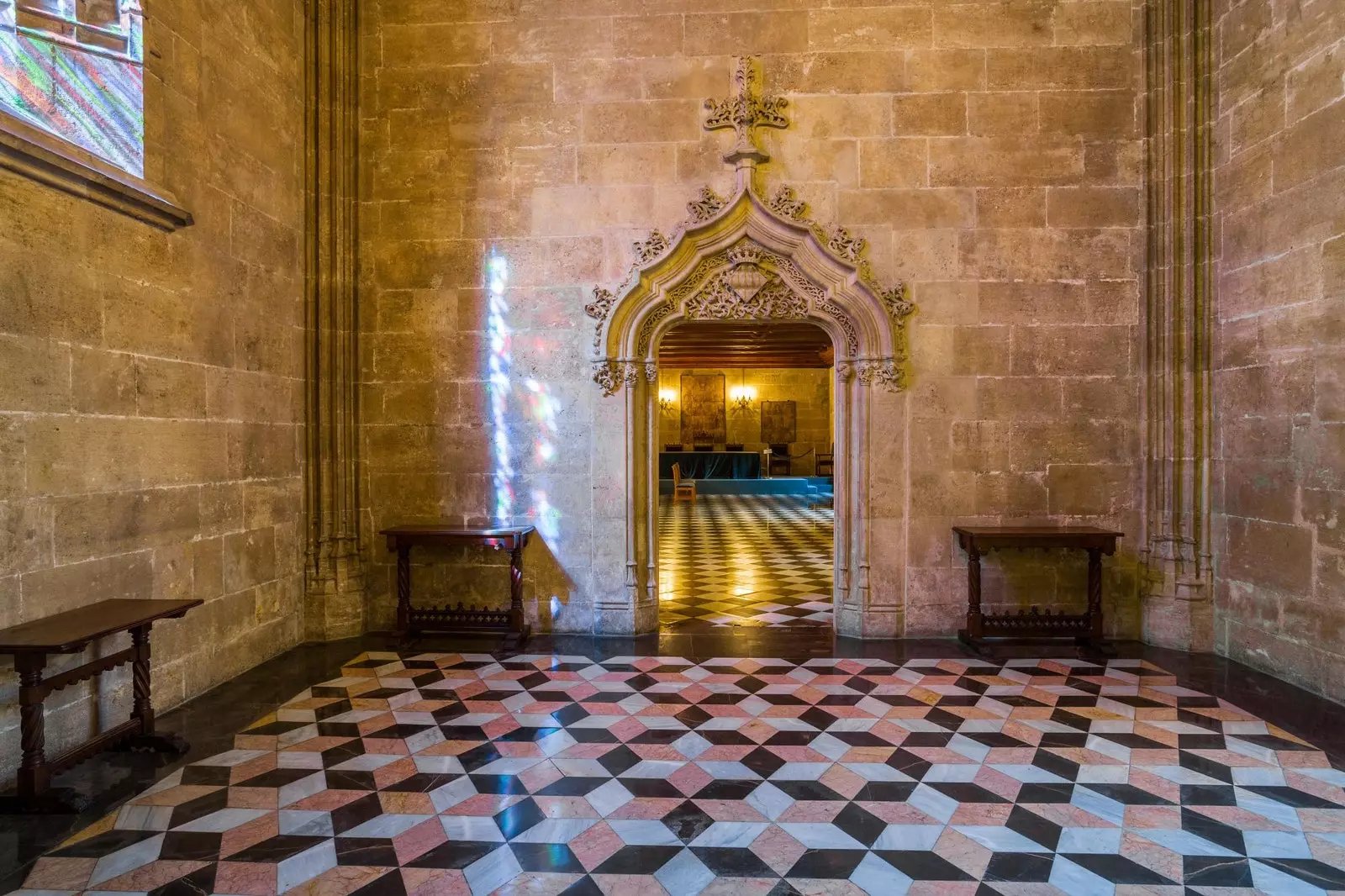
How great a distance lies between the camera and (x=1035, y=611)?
5.34 meters

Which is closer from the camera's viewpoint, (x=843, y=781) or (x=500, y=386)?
(x=843, y=781)

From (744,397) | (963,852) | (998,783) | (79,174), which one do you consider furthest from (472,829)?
(744,397)

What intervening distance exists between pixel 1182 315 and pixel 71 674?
22.2ft

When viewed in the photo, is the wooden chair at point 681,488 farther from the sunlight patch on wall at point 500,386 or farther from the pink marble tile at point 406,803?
the pink marble tile at point 406,803

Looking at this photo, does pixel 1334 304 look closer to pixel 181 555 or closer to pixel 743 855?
pixel 743 855

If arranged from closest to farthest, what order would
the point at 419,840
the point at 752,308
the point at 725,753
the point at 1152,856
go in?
the point at 1152,856 < the point at 419,840 < the point at 725,753 < the point at 752,308

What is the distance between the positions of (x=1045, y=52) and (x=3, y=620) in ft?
23.0

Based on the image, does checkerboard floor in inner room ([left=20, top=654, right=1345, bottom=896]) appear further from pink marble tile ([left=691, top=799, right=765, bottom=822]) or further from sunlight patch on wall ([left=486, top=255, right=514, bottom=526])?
sunlight patch on wall ([left=486, top=255, right=514, bottom=526])

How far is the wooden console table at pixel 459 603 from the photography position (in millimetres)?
5258

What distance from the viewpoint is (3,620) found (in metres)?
3.19

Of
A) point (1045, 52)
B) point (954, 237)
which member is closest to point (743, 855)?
point (954, 237)

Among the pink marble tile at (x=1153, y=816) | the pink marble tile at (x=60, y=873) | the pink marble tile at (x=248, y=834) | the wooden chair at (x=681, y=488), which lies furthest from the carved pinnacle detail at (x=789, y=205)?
the wooden chair at (x=681, y=488)

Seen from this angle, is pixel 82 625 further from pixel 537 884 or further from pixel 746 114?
pixel 746 114

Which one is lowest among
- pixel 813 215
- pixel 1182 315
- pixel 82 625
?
pixel 82 625
